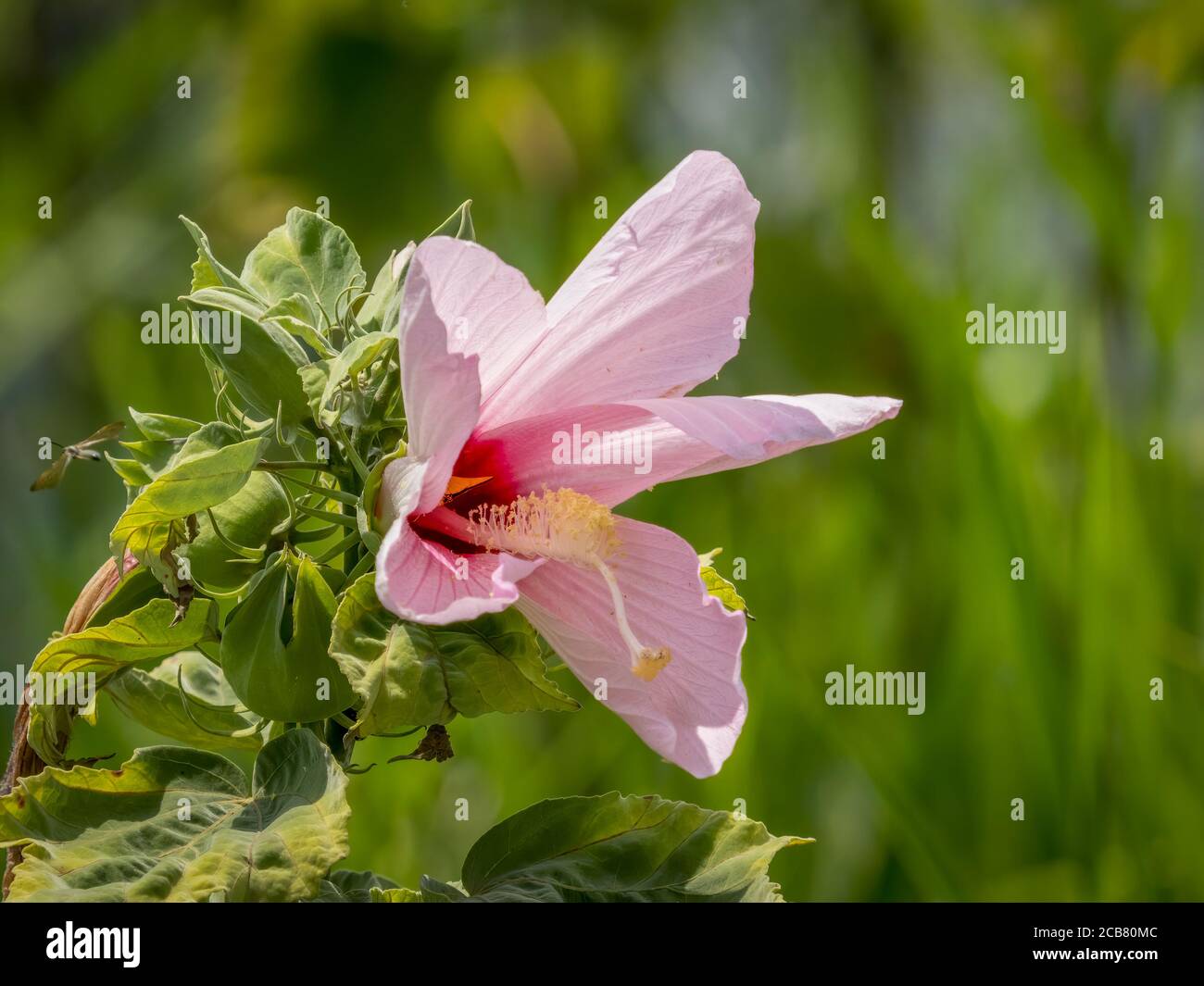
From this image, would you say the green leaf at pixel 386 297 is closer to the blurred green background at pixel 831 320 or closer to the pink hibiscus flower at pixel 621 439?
the pink hibiscus flower at pixel 621 439

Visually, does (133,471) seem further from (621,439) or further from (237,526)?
(621,439)

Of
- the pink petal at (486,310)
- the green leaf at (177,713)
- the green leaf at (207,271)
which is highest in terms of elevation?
the green leaf at (207,271)
